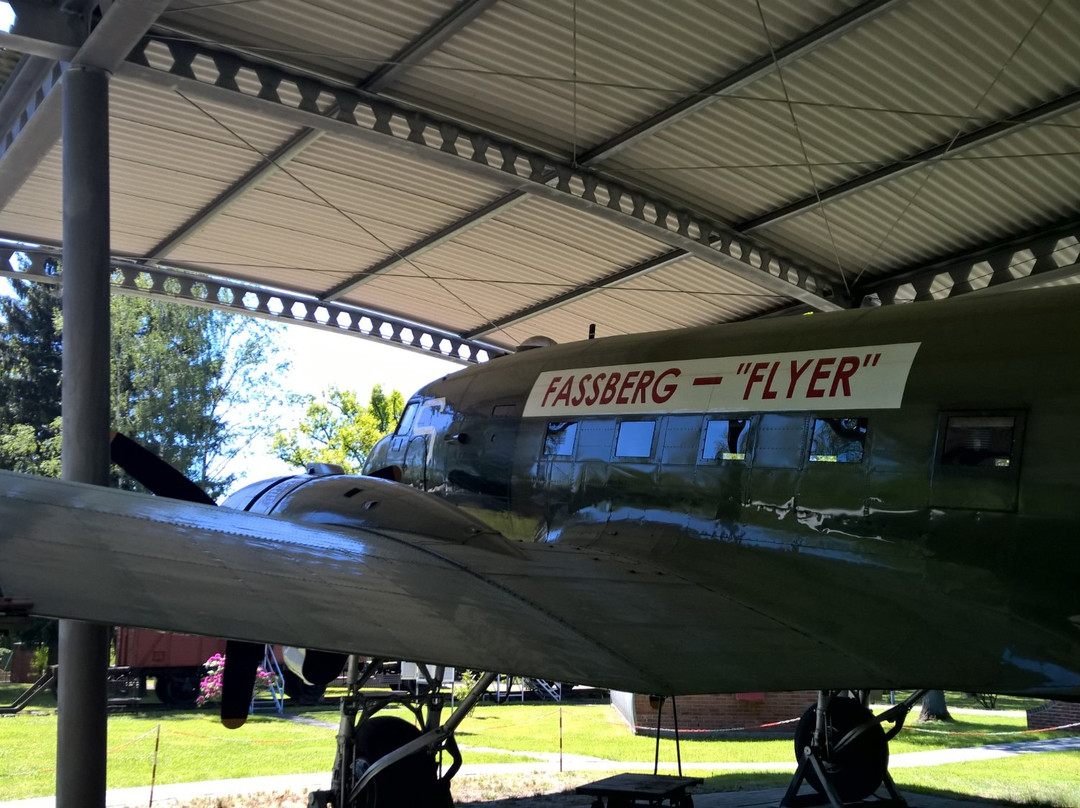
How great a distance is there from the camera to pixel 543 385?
11961 mm

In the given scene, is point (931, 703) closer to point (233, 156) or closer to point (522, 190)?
point (522, 190)

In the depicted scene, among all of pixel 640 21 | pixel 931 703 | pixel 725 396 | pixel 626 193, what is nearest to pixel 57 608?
pixel 725 396

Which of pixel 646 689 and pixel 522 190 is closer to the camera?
pixel 646 689

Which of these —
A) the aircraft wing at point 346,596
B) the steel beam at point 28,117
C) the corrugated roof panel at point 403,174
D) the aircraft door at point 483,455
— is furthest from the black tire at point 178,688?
the aircraft wing at point 346,596

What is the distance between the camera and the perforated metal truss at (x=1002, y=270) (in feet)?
64.5

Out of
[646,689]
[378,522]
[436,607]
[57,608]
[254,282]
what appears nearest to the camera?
[57,608]

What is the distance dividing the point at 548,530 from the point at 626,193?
32.8 feet

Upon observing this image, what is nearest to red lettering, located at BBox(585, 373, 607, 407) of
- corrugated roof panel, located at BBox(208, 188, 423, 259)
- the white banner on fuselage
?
the white banner on fuselage

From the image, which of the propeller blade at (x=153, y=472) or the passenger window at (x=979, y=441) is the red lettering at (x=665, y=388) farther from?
the propeller blade at (x=153, y=472)

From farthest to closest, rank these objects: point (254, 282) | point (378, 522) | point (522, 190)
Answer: point (254, 282)
point (522, 190)
point (378, 522)

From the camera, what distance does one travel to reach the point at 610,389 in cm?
1104

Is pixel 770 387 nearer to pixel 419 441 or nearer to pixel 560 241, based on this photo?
pixel 419 441

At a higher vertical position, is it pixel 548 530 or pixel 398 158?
pixel 398 158

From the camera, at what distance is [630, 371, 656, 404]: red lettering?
10641mm
